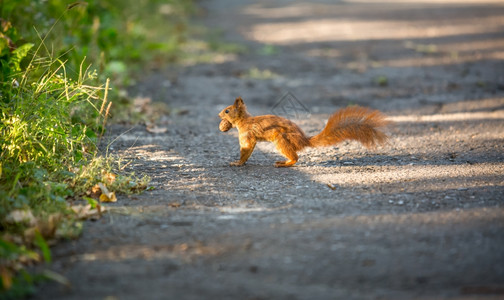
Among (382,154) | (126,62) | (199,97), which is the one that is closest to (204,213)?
(382,154)

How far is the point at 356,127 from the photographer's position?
408 centimetres

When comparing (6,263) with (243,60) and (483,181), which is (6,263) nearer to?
(483,181)

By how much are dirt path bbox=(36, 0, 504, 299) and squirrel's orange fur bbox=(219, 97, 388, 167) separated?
225 mm

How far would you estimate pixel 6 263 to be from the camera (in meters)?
2.62

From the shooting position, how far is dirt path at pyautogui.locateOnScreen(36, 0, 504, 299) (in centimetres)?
254

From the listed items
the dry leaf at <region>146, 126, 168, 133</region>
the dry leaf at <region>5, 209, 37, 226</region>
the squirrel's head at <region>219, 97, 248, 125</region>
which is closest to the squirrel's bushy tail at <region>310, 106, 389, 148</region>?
the squirrel's head at <region>219, 97, 248, 125</region>

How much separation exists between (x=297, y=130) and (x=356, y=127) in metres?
0.50

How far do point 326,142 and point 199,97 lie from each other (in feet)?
11.8

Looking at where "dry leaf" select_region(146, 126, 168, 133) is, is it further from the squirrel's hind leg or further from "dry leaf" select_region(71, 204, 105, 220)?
"dry leaf" select_region(71, 204, 105, 220)

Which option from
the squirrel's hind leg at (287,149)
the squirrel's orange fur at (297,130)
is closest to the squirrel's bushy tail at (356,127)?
the squirrel's orange fur at (297,130)

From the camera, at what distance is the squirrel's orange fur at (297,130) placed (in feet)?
13.3

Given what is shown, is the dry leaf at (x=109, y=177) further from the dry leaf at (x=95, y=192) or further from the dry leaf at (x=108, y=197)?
the dry leaf at (x=108, y=197)

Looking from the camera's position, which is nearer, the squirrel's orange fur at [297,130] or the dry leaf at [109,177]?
the dry leaf at [109,177]

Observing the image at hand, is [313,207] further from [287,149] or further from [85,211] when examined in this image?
[85,211]
